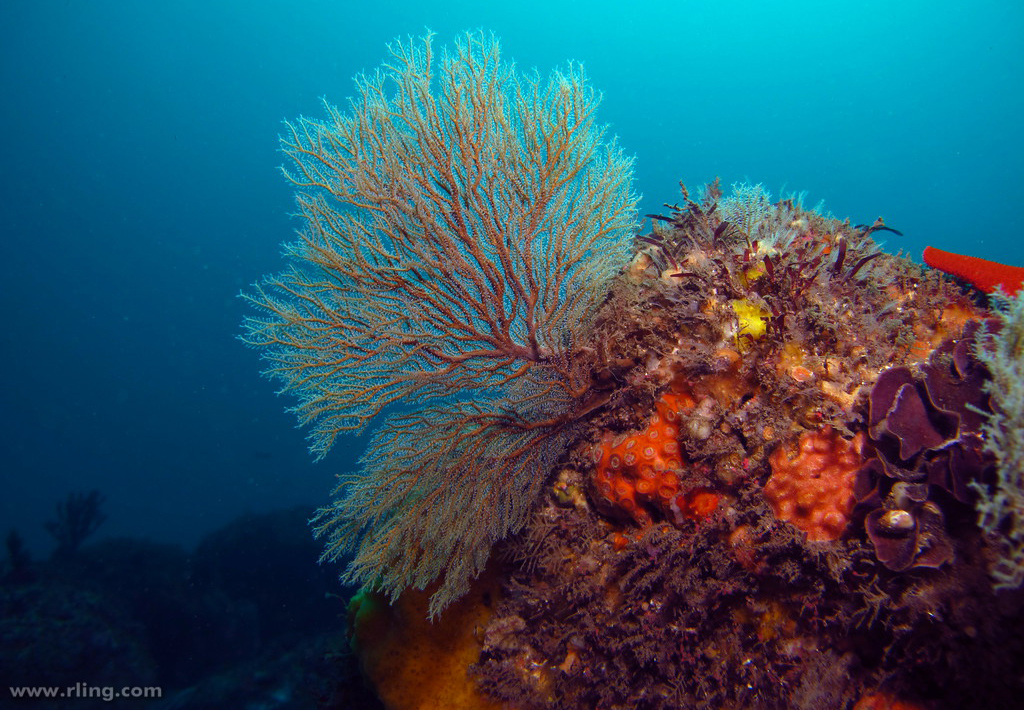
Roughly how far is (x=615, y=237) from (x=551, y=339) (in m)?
1.13

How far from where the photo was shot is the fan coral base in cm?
258

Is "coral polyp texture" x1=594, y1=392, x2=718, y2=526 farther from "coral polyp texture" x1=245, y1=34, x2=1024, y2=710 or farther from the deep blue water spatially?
the deep blue water

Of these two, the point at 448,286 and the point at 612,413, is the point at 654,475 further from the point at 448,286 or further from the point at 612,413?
the point at 448,286

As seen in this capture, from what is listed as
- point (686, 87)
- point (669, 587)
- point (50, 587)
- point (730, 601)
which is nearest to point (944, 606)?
point (730, 601)

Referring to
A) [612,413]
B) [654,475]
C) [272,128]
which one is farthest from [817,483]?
[272,128]

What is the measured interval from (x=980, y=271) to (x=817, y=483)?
2.19 m

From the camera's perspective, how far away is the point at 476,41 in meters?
Result: 4.15

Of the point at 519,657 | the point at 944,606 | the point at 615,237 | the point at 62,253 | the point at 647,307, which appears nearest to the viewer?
the point at 944,606

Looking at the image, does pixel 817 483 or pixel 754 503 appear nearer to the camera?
pixel 817 483

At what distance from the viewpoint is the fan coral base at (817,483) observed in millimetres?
2584

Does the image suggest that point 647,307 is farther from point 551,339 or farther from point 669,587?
point 669,587

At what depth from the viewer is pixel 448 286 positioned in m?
3.84

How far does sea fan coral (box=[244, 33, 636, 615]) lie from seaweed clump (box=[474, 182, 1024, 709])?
0.41 meters

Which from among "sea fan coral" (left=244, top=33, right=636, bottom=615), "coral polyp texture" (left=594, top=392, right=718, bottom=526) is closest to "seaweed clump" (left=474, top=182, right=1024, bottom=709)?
"coral polyp texture" (left=594, top=392, right=718, bottom=526)
